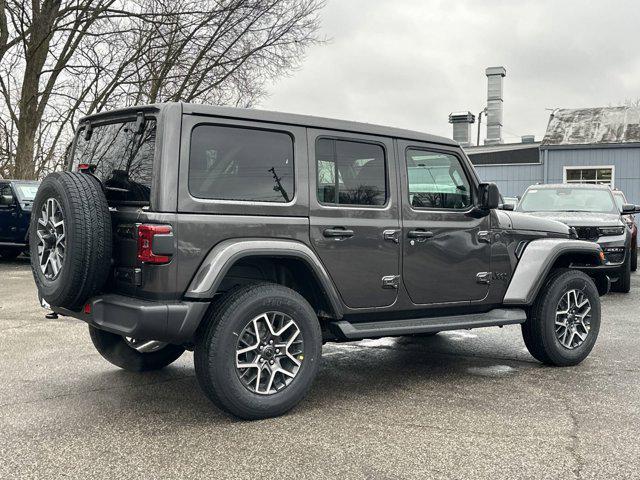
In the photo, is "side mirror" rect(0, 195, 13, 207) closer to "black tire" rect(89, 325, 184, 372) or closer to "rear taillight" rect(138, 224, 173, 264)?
"black tire" rect(89, 325, 184, 372)

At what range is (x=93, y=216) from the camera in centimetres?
A: 418

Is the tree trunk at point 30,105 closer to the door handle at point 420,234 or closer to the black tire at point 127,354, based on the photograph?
the black tire at point 127,354

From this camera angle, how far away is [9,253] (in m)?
16.1

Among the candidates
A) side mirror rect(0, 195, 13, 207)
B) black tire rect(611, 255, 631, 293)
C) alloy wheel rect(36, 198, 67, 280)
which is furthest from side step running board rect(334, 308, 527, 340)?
side mirror rect(0, 195, 13, 207)

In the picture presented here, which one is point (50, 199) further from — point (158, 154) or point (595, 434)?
point (595, 434)

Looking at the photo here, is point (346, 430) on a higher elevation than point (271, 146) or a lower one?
lower

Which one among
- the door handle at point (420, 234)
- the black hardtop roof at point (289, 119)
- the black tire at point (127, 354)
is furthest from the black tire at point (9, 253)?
the door handle at point (420, 234)

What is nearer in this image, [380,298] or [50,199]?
[50,199]

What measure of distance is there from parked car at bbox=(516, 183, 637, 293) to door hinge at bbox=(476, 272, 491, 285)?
15.4 ft

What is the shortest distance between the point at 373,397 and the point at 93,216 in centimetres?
225

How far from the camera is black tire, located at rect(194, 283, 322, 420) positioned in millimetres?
4203

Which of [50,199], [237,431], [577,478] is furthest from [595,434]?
[50,199]

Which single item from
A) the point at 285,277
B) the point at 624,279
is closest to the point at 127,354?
the point at 285,277

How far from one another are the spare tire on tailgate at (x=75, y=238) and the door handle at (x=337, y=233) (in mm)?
1372
